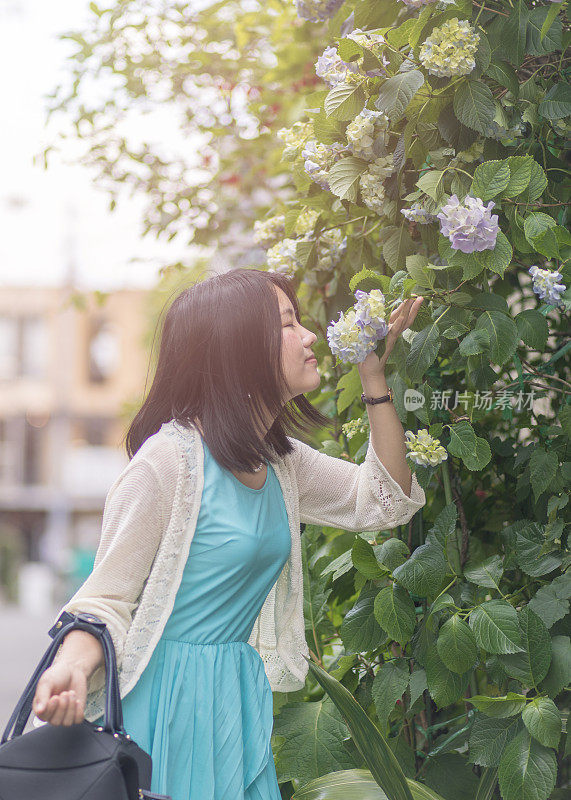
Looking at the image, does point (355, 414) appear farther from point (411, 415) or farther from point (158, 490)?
point (158, 490)

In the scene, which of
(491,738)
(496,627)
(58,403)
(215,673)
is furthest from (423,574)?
(58,403)

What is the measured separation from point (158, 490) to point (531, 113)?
2.94ft

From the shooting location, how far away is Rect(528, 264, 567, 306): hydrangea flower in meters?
1.42

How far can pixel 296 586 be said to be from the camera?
1.72 m

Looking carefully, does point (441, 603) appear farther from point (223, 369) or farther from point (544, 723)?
point (223, 369)

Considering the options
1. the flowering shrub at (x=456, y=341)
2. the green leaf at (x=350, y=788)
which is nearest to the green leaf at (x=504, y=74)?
the flowering shrub at (x=456, y=341)

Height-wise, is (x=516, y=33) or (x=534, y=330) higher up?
(x=516, y=33)

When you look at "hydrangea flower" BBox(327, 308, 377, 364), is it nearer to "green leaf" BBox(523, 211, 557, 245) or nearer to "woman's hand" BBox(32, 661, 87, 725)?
"green leaf" BBox(523, 211, 557, 245)

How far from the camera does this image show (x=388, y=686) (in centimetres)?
173

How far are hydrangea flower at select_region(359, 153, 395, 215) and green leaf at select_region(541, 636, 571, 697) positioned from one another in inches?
32.2

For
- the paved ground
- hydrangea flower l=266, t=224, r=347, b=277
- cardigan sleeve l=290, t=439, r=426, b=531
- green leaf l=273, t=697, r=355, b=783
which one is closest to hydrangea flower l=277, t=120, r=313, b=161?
hydrangea flower l=266, t=224, r=347, b=277

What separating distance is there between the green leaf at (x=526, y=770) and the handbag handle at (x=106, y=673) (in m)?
0.61

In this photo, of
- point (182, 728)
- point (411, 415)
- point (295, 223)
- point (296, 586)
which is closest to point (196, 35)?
point (295, 223)

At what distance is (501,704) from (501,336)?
0.60 m
